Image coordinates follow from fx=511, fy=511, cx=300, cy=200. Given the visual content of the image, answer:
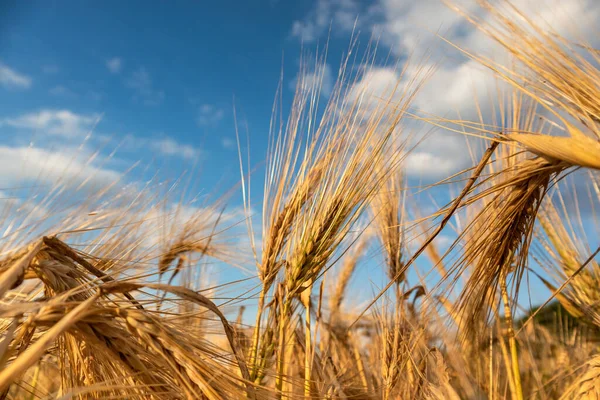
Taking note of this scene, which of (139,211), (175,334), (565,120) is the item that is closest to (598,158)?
(565,120)

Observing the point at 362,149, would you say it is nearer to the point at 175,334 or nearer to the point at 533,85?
the point at 533,85

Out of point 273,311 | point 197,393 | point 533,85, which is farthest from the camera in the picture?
point 273,311

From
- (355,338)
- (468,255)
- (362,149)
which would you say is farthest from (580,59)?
(355,338)

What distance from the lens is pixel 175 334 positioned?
771 mm

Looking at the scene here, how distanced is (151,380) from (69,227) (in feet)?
2.00

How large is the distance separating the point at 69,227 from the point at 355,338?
66.2 inches

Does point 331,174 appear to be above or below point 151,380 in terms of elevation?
above

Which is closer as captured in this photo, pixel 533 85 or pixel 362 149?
pixel 533 85

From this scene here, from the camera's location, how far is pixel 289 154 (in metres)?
1.64

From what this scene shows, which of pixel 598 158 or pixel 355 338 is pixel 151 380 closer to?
pixel 598 158

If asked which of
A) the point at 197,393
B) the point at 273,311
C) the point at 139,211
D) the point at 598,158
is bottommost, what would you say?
the point at 197,393

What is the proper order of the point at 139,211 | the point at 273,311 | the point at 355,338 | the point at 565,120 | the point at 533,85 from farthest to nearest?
1. the point at 355,338
2. the point at 139,211
3. the point at 273,311
4. the point at 533,85
5. the point at 565,120

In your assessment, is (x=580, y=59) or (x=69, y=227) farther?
(x=69, y=227)

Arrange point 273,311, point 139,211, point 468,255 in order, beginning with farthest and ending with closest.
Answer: point 139,211
point 273,311
point 468,255
